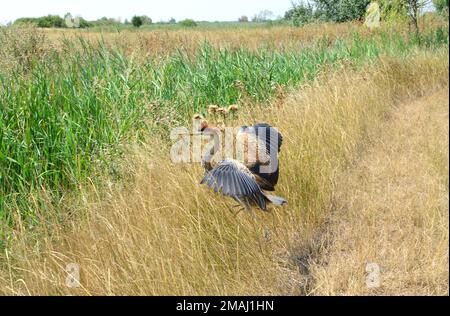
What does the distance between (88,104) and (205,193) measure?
1715mm

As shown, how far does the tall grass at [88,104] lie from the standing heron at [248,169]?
2.42 feet

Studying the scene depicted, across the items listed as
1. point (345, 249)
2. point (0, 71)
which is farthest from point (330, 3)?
point (345, 249)

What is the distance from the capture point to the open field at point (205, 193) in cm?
173

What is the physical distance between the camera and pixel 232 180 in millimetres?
1477

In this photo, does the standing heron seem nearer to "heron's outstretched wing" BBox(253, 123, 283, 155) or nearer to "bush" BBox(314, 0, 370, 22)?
"heron's outstretched wing" BBox(253, 123, 283, 155)

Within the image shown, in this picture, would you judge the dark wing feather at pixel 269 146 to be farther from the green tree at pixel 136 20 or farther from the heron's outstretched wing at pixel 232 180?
the green tree at pixel 136 20

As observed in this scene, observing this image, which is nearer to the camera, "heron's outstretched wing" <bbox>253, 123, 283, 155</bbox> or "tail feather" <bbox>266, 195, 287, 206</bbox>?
"tail feather" <bbox>266, 195, 287, 206</bbox>

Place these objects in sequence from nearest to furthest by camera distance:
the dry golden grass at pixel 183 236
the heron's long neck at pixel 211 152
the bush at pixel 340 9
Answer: the heron's long neck at pixel 211 152 < the dry golden grass at pixel 183 236 < the bush at pixel 340 9

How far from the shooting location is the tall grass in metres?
2.85

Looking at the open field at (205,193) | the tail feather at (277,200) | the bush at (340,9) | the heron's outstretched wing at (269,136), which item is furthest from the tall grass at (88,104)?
the bush at (340,9)

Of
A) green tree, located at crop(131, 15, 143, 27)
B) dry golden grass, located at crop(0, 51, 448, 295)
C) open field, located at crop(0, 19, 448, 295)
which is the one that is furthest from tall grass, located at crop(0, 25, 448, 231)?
green tree, located at crop(131, 15, 143, 27)

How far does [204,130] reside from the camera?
161 cm

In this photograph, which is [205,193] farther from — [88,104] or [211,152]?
[88,104]

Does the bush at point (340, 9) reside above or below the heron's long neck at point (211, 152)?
above
